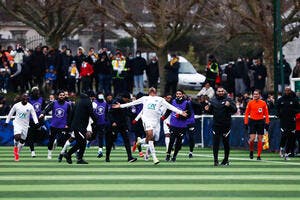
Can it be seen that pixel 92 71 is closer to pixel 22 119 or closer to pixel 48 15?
pixel 48 15

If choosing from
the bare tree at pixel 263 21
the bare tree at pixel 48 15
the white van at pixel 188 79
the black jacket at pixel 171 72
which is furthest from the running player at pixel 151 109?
the white van at pixel 188 79

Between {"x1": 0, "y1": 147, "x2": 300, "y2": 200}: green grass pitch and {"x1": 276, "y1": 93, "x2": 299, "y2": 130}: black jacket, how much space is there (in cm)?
138

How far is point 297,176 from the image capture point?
20719 millimetres

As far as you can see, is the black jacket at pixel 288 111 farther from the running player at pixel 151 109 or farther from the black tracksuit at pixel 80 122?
the black tracksuit at pixel 80 122

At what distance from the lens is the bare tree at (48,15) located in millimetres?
46934

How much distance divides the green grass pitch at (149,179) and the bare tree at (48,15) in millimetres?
20767

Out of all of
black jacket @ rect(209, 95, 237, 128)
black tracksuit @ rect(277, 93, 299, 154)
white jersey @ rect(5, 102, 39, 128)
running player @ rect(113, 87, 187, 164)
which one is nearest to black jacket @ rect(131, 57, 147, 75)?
black tracksuit @ rect(277, 93, 299, 154)

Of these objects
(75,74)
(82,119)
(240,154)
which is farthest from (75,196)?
(75,74)

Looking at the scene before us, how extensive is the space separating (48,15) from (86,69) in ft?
31.6

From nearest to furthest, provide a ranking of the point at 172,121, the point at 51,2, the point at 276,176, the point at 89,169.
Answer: the point at 276,176, the point at 89,169, the point at 172,121, the point at 51,2

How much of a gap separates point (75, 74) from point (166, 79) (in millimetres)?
3589

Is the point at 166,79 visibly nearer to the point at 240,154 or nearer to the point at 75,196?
the point at 240,154

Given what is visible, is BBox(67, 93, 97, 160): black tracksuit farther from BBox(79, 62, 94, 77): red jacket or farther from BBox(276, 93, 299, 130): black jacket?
BBox(79, 62, 94, 77): red jacket

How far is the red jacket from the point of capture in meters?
39.6
